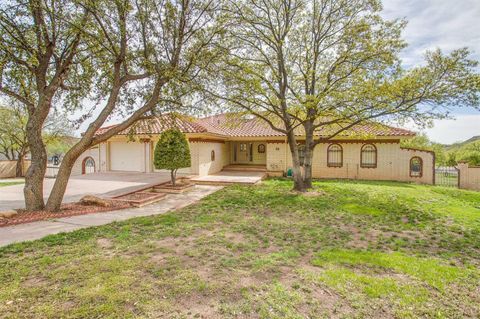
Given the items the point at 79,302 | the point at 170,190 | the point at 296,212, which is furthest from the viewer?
the point at 170,190

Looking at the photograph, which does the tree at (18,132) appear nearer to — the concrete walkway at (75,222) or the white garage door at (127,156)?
the white garage door at (127,156)

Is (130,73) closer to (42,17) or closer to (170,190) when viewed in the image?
(42,17)

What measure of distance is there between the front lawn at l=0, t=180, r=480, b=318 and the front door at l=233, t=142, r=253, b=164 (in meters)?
15.2

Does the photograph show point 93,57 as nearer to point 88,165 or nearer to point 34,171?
point 34,171

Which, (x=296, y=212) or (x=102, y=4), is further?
(x=296, y=212)

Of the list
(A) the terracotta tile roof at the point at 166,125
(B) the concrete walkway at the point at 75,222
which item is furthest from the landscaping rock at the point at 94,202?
(A) the terracotta tile roof at the point at 166,125

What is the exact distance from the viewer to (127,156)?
19141 mm

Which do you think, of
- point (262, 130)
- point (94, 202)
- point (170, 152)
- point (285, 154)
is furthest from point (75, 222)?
point (262, 130)

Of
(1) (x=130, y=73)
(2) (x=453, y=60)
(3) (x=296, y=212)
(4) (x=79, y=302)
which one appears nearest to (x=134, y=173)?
(1) (x=130, y=73)

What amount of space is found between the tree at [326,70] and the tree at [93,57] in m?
1.96

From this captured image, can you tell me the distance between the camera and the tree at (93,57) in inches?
308

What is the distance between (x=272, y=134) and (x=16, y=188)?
15033 millimetres

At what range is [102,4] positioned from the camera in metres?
8.19

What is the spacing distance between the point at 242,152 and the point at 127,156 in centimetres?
954
